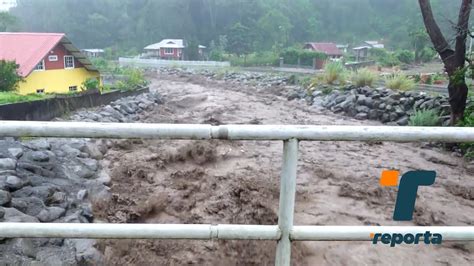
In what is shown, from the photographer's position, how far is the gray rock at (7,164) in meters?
3.84

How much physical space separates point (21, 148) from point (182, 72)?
76.9 feet

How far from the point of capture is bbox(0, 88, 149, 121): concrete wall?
689 centimetres

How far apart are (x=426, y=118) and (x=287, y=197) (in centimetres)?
841

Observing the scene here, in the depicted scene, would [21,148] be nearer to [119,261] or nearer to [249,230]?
[119,261]

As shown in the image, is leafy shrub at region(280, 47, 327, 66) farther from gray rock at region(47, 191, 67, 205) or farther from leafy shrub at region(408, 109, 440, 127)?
gray rock at region(47, 191, 67, 205)

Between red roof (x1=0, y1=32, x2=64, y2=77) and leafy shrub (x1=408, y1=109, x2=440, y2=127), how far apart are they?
9868mm

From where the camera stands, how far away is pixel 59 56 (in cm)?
1270

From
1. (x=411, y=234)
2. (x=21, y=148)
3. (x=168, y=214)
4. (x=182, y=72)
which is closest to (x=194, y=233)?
(x=411, y=234)

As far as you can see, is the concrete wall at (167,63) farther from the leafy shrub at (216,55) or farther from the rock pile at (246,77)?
the rock pile at (246,77)

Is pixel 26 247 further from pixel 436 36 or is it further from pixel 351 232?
pixel 436 36

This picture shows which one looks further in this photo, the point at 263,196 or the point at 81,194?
the point at 263,196

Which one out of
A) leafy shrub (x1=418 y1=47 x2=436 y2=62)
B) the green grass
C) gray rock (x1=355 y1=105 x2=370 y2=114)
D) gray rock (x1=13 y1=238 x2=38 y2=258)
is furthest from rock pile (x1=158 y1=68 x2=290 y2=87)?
gray rock (x1=13 y1=238 x2=38 y2=258)

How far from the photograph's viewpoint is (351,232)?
1269 millimetres

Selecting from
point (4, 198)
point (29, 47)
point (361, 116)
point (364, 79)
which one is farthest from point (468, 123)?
point (29, 47)
